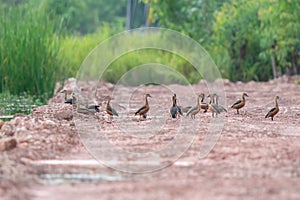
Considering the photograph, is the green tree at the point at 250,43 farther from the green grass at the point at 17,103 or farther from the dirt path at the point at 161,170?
the dirt path at the point at 161,170

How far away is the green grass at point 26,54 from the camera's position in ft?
51.1

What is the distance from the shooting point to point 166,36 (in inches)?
992

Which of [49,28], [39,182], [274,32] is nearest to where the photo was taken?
[39,182]

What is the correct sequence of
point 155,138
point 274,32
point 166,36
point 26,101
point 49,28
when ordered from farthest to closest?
1. point 166,36
2. point 274,32
3. point 49,28
4. point 26,101
5. point 155,138

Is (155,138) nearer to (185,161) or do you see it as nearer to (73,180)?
(185,161)

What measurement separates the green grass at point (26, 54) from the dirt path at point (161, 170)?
14.2 ft

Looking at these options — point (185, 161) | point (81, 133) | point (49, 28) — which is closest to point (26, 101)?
point (49, 28)

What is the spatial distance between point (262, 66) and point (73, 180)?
20.0 m

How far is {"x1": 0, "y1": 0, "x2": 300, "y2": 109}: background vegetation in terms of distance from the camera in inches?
630

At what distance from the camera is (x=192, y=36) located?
26141 millimetres

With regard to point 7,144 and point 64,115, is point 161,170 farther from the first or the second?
point 64,115

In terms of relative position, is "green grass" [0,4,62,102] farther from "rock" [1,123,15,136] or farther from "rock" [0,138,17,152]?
"rock" [0,138,17,152]

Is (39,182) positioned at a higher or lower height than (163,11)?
lower

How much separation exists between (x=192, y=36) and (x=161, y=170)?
1924 cm
